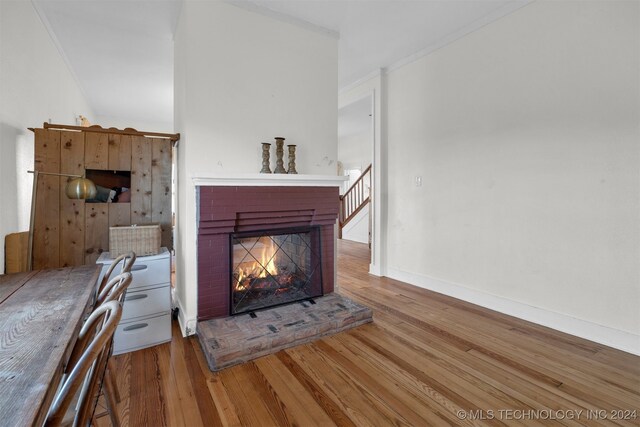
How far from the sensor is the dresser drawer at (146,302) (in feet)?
7.25

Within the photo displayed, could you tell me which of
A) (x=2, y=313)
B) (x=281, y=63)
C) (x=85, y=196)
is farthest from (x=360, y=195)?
(x=2, y=313)

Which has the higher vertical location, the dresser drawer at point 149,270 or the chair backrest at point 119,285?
the chair backrest at point 119,285

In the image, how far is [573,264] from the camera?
2.43m

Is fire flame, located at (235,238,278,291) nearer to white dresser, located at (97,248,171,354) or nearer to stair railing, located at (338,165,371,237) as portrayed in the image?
white dresser, located at (97,248,171,354)

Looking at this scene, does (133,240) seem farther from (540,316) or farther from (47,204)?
(540,316)

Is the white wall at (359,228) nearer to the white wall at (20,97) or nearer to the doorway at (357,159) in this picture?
the doorway at (357,159)

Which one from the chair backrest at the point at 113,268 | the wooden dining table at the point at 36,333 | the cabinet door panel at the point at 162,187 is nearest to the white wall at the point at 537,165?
the cabinet door panel at the point at 162,187

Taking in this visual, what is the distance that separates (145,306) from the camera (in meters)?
2.25

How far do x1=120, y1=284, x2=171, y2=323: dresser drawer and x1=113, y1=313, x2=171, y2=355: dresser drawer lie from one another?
0.15 feet

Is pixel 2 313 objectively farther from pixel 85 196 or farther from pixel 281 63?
pixel 281 63

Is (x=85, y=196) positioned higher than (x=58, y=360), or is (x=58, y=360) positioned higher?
(x=85, y=196)

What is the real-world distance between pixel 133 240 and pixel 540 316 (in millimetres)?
3430

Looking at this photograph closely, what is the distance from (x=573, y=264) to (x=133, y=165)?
3786 millimetres

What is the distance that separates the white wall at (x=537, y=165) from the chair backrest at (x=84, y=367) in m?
3.07
